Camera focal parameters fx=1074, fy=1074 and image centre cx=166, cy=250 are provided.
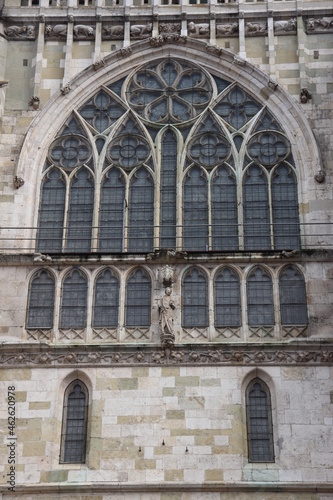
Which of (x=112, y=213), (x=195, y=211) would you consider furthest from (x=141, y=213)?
(x=195, y=211)

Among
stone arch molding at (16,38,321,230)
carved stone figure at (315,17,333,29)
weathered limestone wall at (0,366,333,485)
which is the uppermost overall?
carved stone figure at (315,17,333,29)

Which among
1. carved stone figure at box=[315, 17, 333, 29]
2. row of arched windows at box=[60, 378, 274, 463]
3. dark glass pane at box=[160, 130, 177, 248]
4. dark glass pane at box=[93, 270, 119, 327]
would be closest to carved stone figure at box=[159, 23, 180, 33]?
dark glass pane at box=[160, 130, 177, 248]

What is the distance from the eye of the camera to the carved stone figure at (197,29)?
26.1 metres

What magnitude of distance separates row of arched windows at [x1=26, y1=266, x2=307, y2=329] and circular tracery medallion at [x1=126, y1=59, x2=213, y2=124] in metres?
4.37

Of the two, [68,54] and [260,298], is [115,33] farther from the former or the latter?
[260,298]

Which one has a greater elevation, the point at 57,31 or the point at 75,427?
the point at 57,31

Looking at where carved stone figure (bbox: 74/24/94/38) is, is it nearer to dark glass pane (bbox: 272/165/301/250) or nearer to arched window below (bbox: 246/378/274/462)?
dark glass pane (bbox: 272/165/301/250)

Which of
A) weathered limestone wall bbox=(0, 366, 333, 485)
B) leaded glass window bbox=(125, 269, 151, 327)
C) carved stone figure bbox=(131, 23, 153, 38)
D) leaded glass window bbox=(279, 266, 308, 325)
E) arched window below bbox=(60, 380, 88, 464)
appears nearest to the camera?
weathered limestone wall bbox=(0, 366, 333, 485)

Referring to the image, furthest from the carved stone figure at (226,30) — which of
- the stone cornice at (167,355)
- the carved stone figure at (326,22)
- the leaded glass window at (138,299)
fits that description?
the stone cornice at (167,355)

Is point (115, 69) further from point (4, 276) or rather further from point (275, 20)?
point (4, 276)

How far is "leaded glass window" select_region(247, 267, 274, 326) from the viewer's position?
22484 mm

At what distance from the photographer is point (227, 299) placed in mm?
22688

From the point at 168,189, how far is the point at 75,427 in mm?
5981

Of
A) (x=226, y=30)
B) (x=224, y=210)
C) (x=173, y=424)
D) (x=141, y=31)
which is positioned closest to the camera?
(x=173, y=424)
